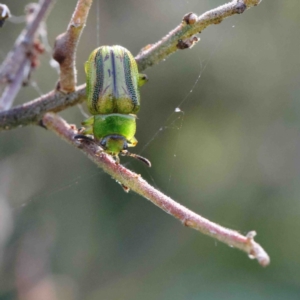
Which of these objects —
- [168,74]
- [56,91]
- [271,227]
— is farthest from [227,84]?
[56,91]

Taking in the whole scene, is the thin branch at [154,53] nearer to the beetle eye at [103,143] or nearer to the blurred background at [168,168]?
the beetle eye at [103,143]

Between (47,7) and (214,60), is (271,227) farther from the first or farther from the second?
(47,7)

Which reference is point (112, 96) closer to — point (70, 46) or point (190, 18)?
point (70, 46)

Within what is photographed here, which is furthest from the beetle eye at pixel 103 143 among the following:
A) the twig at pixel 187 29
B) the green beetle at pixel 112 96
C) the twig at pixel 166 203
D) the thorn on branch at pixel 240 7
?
the thorn on branch at pixel 240 7

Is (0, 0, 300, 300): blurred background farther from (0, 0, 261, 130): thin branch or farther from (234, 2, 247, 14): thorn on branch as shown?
(234, 2, 247, 14): thorn on branch

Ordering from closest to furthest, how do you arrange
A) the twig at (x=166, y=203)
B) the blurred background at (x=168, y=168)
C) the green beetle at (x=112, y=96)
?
1. the twig at (x=166, y=203)
2. the green beetle at (x=112, y=96)
3. the blurred background at (x=168, y=168)

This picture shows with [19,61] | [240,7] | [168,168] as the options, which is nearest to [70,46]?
[240,7]

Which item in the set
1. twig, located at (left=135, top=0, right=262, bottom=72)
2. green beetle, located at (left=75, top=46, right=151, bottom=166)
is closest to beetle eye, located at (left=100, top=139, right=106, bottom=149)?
green beetle, located at (left=75, top=46, right=151, bottom=166)
